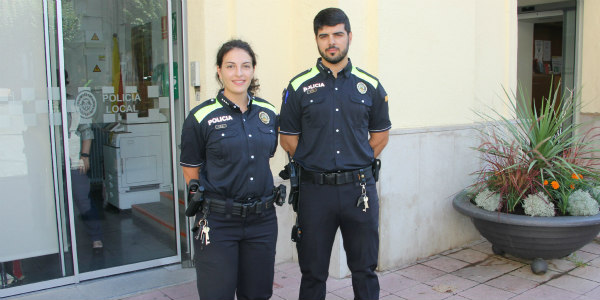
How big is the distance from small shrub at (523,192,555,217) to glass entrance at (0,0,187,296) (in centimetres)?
324

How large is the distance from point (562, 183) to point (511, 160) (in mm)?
492

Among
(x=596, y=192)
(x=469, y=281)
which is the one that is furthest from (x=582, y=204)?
(x=469, y=281)

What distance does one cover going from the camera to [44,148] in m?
4.51

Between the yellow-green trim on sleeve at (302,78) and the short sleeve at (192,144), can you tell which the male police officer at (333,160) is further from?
the short sleeve at (192,144)

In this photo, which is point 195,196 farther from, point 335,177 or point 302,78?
point 302,78

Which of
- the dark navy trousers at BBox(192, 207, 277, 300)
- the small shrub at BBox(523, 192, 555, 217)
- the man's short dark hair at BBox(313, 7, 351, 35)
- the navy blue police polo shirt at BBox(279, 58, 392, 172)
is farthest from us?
the small shrub at BBox(523, 192, 555, 217)

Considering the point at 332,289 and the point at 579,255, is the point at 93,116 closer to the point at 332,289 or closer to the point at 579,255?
the point at 332,289

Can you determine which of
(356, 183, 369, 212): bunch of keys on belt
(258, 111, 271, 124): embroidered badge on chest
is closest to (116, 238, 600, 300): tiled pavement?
(356, 183, 369, 212): bunch of keys on belt

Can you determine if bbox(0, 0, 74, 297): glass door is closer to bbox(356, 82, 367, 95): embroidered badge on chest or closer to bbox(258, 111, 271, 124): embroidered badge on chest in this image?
bbox(258, 111, 271, 124): embroidered badge on chest

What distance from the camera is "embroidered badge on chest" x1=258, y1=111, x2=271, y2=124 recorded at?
3.19m

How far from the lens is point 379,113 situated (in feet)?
12.6

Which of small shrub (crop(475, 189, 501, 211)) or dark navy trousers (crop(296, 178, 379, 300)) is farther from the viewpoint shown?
small shrub (crop(475, 189, 501, 211))

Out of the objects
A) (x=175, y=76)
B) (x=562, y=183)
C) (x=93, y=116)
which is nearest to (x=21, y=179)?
(x=93, y=116)

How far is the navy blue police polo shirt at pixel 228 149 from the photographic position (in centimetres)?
302
